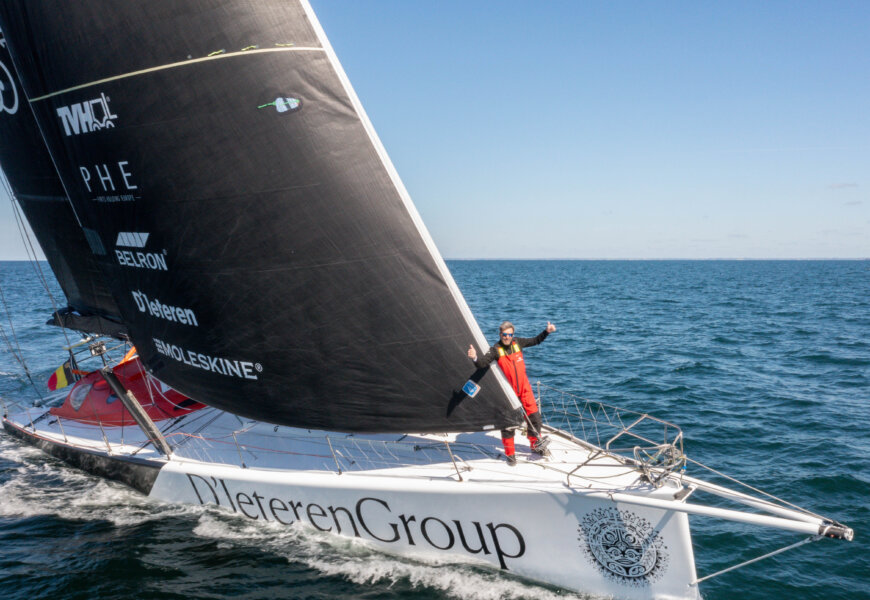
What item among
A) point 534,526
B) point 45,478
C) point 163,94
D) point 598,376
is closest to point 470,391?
point 534,526

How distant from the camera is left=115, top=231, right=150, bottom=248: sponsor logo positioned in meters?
7.27

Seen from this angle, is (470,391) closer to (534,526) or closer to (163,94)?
(534,526)

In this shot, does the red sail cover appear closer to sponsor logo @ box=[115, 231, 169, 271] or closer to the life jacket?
sponsor logo @ box=[115, 231, 169, 271]

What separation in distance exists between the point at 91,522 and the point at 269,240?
18.5 ft

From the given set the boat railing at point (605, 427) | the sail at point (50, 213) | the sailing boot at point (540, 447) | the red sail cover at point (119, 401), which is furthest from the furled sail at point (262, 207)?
the red sail cover at point (119, 401)

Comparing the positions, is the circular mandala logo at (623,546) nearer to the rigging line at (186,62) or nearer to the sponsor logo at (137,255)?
the rigging line at (186,62)

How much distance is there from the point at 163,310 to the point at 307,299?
2438 millimetres

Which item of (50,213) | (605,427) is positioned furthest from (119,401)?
(605,427)

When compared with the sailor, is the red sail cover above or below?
above

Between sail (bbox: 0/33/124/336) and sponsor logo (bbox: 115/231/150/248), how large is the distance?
282 centimetres

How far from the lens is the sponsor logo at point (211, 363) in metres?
7.12

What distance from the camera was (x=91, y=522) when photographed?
28.1 feet

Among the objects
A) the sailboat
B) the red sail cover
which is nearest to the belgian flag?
the red sail cover

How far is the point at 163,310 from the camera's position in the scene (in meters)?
7.60
